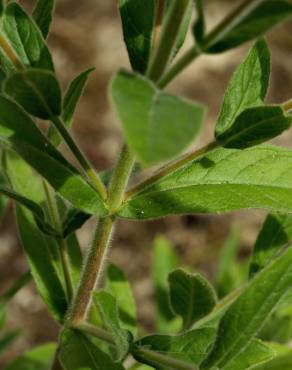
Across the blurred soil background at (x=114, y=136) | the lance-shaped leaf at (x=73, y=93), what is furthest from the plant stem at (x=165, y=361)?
the blurred soil background at (x=114, y=136)

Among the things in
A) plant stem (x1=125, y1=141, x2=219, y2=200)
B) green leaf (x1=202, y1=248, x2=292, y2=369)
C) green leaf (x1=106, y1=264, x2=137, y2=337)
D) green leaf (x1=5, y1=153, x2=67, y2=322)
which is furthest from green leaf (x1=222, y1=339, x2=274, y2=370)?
green leaf (x1=106, y1=264, x2=137, y2=337)

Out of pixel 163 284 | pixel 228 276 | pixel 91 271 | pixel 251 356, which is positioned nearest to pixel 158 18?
pixel 91 271

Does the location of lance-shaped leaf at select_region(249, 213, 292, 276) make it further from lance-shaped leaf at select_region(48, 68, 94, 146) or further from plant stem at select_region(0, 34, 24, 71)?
plant stem at select_region(0, 34, 24, 71)

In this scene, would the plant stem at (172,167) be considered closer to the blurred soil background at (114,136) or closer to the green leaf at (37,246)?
the green leaf at (37,246)

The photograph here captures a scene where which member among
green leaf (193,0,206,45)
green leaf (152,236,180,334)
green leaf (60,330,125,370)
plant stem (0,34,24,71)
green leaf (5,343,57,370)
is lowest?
green leaf (5,343,57,370)

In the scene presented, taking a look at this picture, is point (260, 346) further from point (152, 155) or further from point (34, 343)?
point (34, 343)

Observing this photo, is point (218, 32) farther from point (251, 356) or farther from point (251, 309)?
point (251, 356)

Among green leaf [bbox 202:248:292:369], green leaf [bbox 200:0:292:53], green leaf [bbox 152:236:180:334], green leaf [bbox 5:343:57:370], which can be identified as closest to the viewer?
green leaf [bbox 200:0:292:53]
